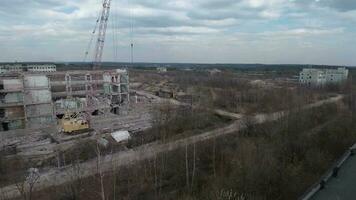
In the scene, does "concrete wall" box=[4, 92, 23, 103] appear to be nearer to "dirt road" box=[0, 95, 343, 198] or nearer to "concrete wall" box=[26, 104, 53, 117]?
"concrete wall" box=[26, 104, 53, 117]

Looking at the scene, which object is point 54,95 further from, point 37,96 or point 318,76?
point 318,76

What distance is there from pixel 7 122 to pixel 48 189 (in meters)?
23.1

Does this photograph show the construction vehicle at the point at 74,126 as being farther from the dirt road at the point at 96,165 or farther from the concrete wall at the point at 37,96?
the dirt road at the point at 96,165

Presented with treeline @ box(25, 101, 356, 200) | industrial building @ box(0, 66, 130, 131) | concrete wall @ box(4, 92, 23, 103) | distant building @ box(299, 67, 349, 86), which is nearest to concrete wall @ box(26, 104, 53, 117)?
industrial building @ box(0, 66, 130, 131)

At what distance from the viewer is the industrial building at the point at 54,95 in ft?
132

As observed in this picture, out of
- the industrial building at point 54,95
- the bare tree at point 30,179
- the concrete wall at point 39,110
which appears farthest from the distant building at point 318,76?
the bare tree at point 30,179

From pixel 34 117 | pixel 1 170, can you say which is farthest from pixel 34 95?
pixel 1 170

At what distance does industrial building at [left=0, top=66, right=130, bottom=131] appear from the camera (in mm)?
40250

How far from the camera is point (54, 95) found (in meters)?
54.5

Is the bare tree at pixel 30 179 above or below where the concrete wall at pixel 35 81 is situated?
below

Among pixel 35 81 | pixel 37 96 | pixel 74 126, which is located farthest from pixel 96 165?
pixel 35 81

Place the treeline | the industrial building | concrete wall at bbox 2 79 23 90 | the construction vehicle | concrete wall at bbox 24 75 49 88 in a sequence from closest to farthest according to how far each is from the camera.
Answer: the treeline
the construction vehicle
concrete wall at bbox 2 79 23 90
the industrial building
concrete wall at bbox 24 75 49 88

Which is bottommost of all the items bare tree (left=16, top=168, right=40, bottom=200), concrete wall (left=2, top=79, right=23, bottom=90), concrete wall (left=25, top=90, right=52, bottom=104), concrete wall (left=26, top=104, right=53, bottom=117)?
bare tree (left=16, top=168, right=40, bottom=200)

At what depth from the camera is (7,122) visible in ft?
131
